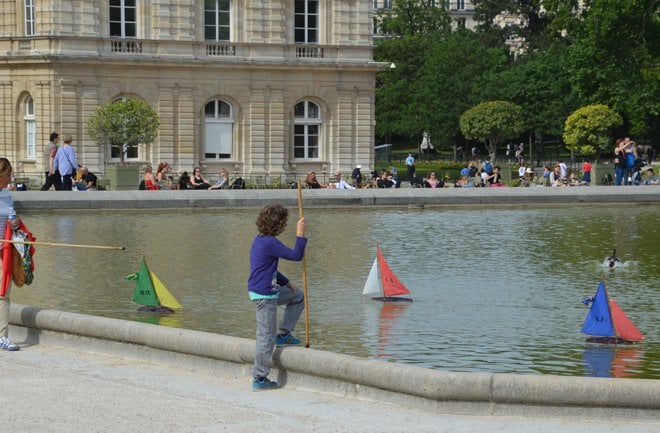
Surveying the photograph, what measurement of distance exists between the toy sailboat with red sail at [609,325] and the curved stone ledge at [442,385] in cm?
408

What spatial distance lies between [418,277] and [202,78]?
1288 inches

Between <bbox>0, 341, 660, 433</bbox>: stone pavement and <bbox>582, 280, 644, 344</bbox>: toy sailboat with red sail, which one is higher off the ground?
<bbox>582, 280, 644, 344</bbox>: toy sailboat with red sail

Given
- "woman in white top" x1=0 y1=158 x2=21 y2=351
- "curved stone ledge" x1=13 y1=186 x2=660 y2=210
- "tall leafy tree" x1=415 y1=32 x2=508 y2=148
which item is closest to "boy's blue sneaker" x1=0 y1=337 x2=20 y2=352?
"woman in white top" x1=0 y1=158 x2=21 y2=351

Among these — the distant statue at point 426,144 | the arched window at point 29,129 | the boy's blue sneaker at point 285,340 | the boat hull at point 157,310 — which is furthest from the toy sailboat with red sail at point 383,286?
the distant statue at point 426,144

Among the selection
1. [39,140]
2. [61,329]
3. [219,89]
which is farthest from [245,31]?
[61,329]

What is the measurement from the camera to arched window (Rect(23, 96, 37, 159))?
5284cm

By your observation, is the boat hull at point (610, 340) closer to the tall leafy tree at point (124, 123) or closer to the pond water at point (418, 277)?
the pond water at point (418, 277)

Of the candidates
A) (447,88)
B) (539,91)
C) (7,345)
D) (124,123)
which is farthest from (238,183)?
(539,91)

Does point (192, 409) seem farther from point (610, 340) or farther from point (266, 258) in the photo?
point (610, 340)

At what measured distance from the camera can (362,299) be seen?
64.3 ft

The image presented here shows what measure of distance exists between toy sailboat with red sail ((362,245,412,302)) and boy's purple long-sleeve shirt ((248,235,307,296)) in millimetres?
6360

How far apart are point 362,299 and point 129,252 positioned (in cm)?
694

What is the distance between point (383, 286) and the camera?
63.7 feet

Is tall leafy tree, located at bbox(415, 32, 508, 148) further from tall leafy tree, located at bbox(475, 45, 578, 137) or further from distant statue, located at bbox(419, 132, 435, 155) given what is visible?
tall leafy tree, located at bbox(475, 45, 578, 137)
